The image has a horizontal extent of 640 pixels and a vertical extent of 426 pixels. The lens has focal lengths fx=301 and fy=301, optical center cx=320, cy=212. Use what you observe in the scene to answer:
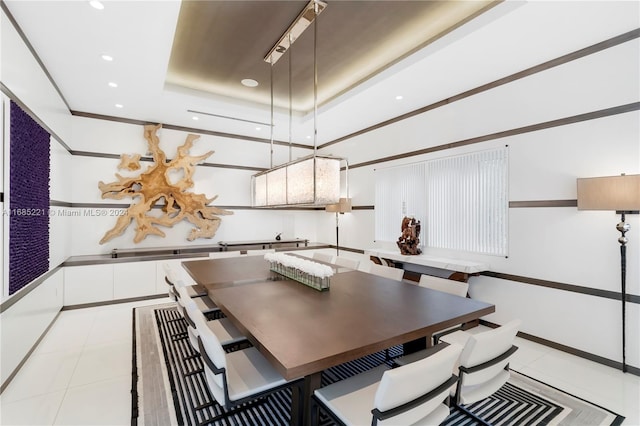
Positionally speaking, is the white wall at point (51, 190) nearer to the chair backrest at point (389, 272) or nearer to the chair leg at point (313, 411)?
the chair leg at point (313, 411)

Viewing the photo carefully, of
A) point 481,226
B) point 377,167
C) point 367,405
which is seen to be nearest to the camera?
point 367,405

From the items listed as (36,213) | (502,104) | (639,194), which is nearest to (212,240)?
(36,213)

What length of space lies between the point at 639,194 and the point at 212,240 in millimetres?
5737

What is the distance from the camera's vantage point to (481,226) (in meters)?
3.82

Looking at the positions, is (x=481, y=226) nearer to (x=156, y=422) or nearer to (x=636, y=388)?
(x=636, y=388)

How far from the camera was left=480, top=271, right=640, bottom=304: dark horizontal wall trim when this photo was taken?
2.74 m

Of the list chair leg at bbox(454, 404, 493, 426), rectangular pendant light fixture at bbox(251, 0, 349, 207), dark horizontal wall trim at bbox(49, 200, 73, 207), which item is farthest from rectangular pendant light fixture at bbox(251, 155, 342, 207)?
dark horizontal wall trim at bbox(49, 200, 73, 207)

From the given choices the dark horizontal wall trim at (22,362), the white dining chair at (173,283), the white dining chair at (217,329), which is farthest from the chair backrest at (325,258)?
the dark horizontal wall trim at (22,362)

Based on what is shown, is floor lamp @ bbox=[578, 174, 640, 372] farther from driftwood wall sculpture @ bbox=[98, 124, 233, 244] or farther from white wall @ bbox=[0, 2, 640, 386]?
driftwood wall sculpture @ bbox=[98, 124, 233, 244]

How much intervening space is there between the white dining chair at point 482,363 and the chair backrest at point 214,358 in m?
1.24

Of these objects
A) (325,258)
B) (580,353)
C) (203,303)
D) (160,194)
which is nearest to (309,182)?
(203,303)

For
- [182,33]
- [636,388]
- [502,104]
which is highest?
[182,33]

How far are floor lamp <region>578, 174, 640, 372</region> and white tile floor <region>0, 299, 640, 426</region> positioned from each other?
430mm

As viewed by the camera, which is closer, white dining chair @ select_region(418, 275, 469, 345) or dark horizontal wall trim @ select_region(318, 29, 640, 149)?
white dining chair @ select_region(418, 275, 469, 345)
